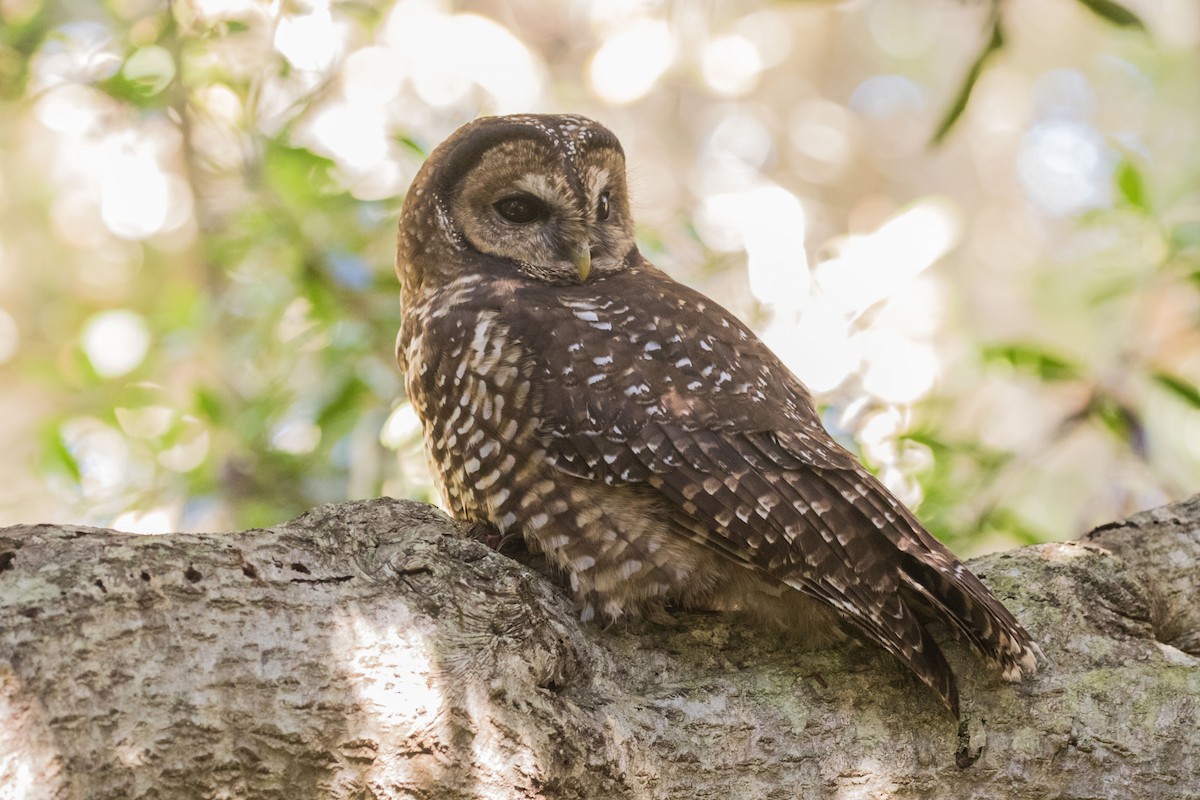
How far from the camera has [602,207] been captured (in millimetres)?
3469

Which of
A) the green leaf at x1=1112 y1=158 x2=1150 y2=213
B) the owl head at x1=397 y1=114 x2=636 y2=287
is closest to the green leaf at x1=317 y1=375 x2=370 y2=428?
the owl head at x1=397 y1=114 x2=636 y2=287

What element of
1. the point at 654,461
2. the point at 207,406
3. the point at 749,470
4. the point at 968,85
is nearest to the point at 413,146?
the point at 207,406

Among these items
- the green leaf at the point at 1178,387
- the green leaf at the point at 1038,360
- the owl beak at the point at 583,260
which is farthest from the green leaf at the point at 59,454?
the green leaf at the point at 1178,387

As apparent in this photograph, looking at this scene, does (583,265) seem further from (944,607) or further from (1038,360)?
(1038,360)

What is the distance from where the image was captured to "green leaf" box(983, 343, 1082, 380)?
4109 mm

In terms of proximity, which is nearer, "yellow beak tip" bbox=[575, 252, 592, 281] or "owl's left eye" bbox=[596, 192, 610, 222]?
"yellow beak tip" bbox=[575, 252, 592, 281]

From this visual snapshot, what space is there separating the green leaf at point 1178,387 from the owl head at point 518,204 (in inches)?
79.1

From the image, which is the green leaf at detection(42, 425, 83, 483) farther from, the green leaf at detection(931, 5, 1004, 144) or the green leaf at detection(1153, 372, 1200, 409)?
the green leaf at detection(1153, 372, 1200, 409)

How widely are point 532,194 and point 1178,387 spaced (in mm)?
2325

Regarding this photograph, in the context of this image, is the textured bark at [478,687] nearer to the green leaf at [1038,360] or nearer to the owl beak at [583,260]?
the owl beak at [583,260]

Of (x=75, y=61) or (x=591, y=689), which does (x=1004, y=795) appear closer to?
(x=591, y=689)

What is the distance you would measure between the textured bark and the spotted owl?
0.13 m

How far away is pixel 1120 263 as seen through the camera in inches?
185

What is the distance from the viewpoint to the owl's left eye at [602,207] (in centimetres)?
345
